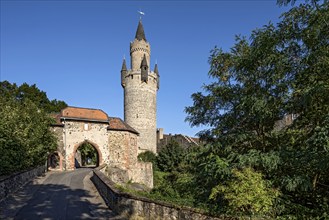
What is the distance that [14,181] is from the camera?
43.7ft

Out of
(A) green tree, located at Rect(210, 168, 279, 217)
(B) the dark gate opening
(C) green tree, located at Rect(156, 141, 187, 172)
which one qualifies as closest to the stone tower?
(C) green tree, located at Rect(156, 141, 187, 172)

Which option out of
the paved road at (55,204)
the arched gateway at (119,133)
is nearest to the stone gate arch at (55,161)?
the arched gateway at (119,133)

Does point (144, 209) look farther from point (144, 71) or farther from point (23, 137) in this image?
point (144, 71)

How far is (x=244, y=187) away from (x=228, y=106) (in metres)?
3.27

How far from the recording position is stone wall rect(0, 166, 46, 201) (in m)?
11.4

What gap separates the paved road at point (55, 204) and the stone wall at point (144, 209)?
0.40 metres

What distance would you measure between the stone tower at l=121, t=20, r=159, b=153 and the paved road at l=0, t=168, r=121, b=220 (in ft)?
92.5

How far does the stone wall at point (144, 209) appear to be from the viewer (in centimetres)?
716

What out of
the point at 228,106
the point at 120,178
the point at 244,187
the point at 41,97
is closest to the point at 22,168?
the point at 120,178

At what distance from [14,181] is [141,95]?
1216 inches

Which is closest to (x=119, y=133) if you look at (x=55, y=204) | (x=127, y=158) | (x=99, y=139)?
(x=99, y=139)

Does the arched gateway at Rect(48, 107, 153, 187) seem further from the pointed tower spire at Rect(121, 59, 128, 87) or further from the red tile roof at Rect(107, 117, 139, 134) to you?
the pointed tower spire at Rect(121, 59, 128, 87)

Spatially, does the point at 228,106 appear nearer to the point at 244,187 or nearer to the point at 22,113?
the point at 244,187

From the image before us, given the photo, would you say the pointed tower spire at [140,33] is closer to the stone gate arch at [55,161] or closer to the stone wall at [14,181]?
the stone gate arch at [55,161]
